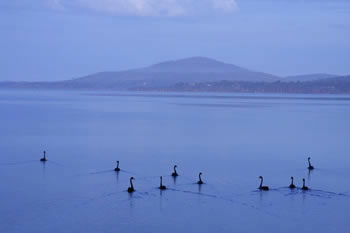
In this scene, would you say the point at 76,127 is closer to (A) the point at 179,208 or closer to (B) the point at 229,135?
(B) the point at 229,135

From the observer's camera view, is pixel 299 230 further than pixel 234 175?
No

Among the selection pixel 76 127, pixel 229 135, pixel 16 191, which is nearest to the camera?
pixel 16 191

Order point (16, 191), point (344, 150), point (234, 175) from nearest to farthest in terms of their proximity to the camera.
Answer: point (16, 191) → point (234, 175) → point (344, 150)

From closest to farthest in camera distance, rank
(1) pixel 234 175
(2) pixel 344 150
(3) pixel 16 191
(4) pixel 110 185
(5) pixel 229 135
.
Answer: (3) pixel 16 191 → (4) pixel 110 185 → (1) pixel 234 175 → (2) pixel 344 150 → (5) pixel 229 135

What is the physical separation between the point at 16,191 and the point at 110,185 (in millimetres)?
3104

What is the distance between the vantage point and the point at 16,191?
1623 cm

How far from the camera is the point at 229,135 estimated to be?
34844 mm

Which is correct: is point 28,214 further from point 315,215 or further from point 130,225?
point 315,215

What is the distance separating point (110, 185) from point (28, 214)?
4252 millimetres

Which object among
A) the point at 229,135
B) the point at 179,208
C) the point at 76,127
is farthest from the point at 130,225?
the point at 76,127

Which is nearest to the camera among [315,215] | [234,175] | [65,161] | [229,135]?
[315,215]

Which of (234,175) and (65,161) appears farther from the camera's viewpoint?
(65,161)

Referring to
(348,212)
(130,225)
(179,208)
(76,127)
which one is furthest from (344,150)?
(76,127)

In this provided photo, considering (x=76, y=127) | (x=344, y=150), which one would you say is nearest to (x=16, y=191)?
(x=344, y=150)
